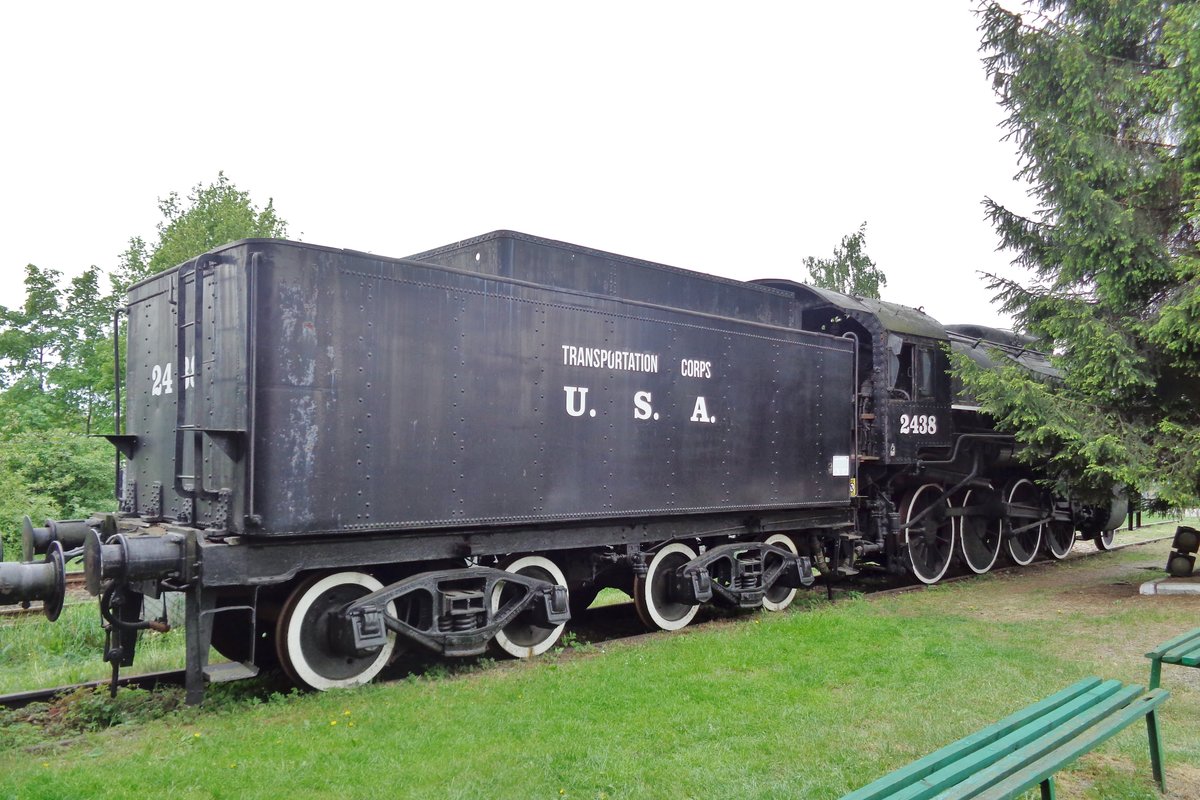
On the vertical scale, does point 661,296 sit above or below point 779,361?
above

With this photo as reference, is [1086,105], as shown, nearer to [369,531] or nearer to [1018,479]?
[1018,479]

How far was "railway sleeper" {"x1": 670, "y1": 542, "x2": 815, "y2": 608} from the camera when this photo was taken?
27.2 feet

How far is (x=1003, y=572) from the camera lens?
509 inches

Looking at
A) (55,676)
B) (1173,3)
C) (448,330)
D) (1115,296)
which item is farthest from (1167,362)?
(55,676)

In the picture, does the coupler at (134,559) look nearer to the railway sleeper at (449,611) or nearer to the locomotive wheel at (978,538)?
the railway sleeper at (449,611)

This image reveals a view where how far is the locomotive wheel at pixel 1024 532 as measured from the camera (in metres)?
Result: 13.4

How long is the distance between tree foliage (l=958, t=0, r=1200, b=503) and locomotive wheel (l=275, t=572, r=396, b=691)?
746cm

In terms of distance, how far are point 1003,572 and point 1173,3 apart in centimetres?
767

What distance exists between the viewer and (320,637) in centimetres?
604

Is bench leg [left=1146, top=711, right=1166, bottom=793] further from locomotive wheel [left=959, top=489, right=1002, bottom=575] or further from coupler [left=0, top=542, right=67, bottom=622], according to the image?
locomotive wheel [left=959, top=489, right=1002, bottom=575]

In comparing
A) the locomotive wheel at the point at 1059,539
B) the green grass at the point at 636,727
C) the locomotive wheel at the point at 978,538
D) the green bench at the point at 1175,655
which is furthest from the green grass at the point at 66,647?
the locomotive wheel at the point at 1059,539

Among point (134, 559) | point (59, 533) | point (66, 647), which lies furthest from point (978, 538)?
point (66, 647)

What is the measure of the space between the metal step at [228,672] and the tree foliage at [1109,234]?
27.2 ft

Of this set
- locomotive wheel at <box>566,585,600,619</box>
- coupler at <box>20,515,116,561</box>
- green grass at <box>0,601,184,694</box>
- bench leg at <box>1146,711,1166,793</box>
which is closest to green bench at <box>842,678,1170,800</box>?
bench leg at <box>1146,711,1166,793</box>
